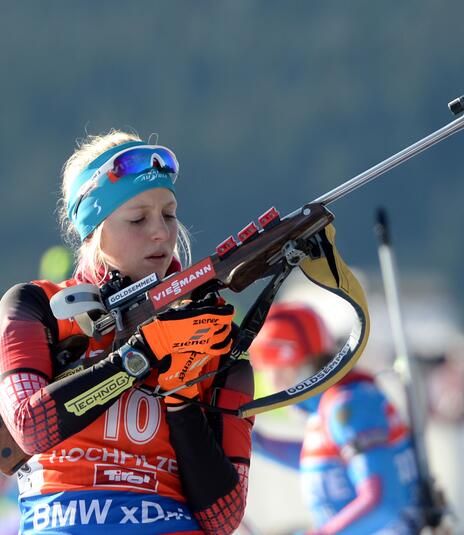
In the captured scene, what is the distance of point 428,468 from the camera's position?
5.28m

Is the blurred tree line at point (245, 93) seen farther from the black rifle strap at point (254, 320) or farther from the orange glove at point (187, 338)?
the orange glove at point (187, 338)

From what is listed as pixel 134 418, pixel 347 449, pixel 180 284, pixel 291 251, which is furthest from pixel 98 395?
pixel 347 449

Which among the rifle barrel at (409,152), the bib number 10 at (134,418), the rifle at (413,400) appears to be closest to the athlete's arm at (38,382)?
the bib number 10 at (134,418)

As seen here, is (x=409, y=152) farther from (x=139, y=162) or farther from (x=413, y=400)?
(x=413, y=400)

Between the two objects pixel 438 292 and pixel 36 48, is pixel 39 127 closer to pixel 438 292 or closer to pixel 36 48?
pixel 36 48

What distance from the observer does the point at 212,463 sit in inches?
96.1

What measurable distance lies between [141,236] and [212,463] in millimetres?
541

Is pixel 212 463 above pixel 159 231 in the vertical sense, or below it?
below

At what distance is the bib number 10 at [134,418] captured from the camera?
2432mm

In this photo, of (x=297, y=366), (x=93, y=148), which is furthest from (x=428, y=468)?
(x=93, y=148)

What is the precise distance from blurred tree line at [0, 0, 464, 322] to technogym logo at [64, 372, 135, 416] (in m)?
12.3

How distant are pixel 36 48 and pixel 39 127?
112cm

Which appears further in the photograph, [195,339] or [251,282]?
[251,282]

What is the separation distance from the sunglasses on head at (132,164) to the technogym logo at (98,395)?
0.53 metres
